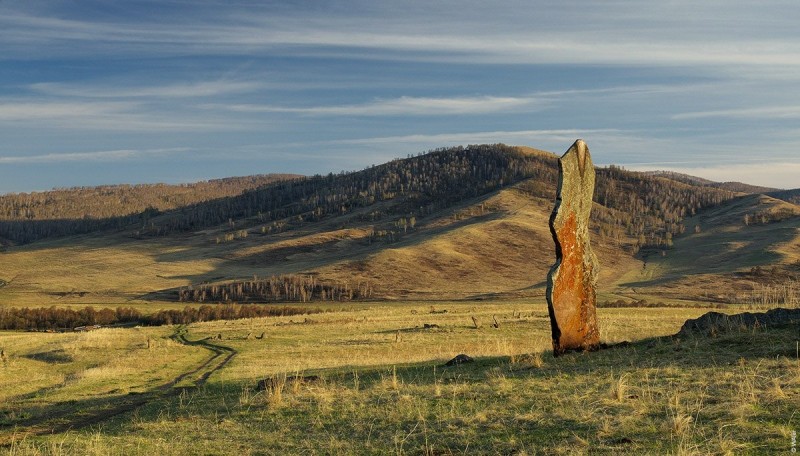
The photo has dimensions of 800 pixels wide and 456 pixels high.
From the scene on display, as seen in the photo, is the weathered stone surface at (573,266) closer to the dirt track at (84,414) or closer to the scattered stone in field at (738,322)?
the scattered stone in field at (738,322)

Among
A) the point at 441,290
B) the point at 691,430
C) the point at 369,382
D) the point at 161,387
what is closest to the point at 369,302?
the point at 441,290

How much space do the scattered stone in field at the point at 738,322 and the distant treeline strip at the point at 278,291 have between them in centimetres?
12147

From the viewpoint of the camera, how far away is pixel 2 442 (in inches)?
552

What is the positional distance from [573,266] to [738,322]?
4.76m

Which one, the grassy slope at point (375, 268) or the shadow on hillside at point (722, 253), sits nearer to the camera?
the shadow on hillside at point (722, 253)

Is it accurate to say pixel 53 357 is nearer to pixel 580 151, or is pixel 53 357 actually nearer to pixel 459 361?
pixel 459 361

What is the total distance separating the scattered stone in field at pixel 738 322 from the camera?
18.8m

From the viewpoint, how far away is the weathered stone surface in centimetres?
1912

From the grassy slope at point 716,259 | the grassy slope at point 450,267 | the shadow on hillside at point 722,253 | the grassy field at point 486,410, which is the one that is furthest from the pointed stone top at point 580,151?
the shadow on hillside at point 722,253

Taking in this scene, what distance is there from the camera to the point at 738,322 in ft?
64.1

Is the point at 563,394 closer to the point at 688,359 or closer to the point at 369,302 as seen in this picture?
the point at 688,359

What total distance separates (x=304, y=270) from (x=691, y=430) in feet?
528

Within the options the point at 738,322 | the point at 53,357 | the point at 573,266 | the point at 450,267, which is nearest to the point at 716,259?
the point at 450,267

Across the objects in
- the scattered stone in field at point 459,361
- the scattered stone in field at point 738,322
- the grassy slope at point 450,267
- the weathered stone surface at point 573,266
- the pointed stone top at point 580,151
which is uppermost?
the pointed stone top at point 580,151
